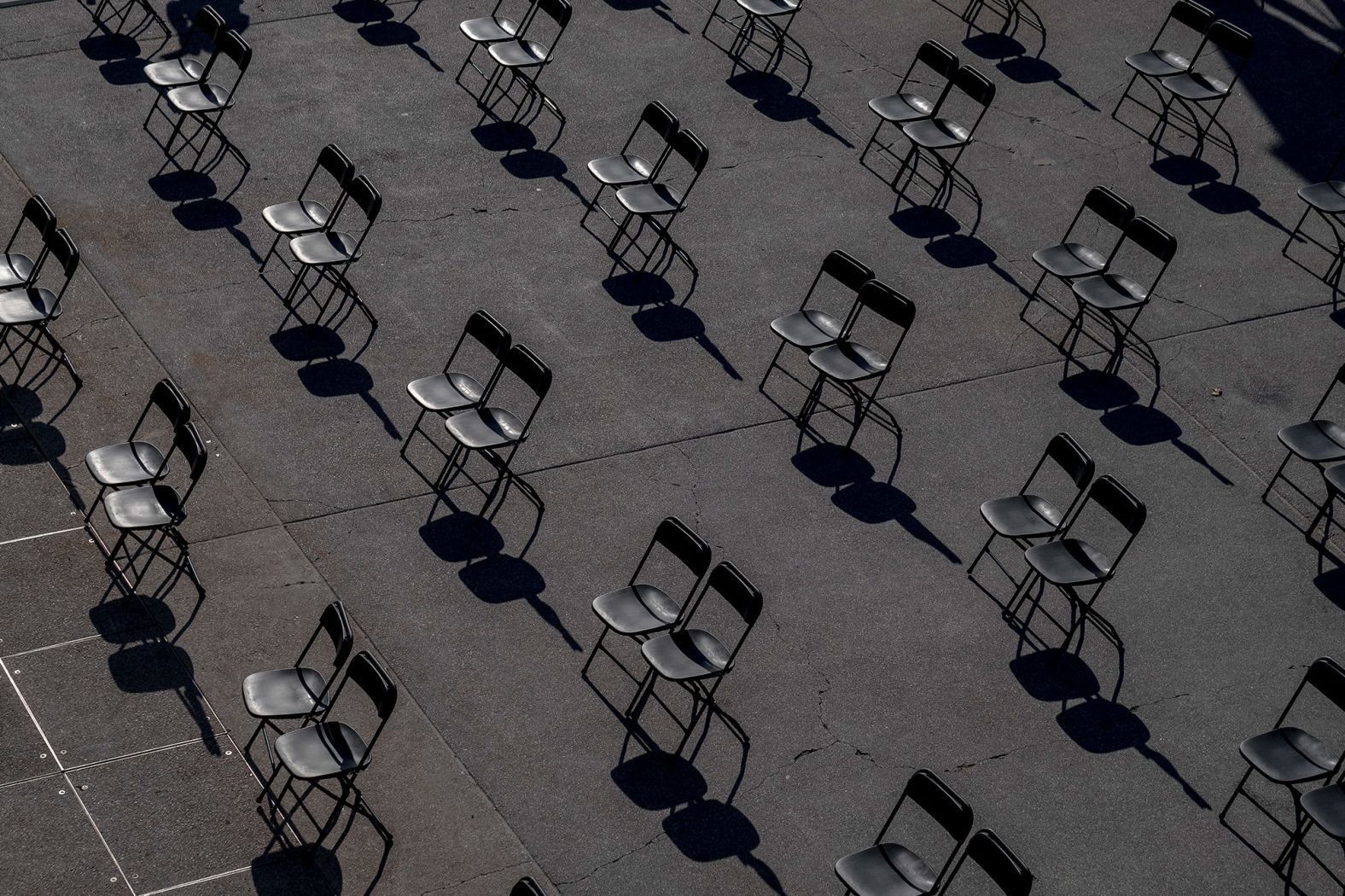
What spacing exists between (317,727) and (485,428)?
2.73 meters

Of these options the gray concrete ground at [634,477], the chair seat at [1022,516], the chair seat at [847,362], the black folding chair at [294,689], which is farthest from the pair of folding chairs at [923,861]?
the chair seat at [847,362]

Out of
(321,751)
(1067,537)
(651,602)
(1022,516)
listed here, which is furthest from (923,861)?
(321,751)

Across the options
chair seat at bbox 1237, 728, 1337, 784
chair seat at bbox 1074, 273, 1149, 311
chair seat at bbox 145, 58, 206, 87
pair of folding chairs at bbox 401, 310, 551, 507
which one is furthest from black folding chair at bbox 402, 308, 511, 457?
chair seat at bbox 1237, 728, 1337, 784

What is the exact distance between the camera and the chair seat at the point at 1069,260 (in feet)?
45.0

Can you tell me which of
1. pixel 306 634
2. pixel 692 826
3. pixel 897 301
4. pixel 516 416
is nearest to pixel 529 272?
pixel 516 416

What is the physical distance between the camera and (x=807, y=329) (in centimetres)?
1289

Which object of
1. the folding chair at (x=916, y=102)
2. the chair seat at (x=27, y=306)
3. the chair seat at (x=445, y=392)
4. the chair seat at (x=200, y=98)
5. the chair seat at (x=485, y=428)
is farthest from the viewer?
the folding chair at (x=916, y=102)

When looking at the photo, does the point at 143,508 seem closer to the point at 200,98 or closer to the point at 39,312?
the point at 39,312

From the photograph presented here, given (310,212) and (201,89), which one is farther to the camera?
(201,89)

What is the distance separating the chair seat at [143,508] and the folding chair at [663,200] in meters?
4.57

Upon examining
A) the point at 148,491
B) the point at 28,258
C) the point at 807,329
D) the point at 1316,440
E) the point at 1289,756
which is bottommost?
the point at 28,258

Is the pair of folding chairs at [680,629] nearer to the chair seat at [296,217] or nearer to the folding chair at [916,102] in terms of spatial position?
the chair seat at [296,217]

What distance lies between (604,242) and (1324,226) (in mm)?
6288

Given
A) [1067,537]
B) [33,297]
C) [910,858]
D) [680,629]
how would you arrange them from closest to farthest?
[910,858]
[680,629]
[1067,537]
[33,297]
